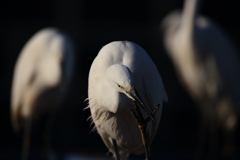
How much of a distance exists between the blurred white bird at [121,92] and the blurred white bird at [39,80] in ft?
7.07

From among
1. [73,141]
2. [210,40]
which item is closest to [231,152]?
[210,40]

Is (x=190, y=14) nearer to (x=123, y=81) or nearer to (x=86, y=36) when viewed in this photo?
(x=86, y=36)

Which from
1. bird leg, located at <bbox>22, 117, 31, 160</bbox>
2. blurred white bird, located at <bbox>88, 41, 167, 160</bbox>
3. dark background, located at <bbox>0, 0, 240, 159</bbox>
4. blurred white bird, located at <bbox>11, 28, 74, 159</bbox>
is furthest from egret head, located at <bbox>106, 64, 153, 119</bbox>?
dark background, located at <bbox>0, 0, 240, 159</bbox>

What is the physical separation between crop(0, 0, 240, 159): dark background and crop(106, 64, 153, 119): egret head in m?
4.47

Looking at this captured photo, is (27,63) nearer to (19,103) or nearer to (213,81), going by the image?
(19,103)

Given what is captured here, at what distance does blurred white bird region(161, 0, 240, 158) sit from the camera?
5.07m

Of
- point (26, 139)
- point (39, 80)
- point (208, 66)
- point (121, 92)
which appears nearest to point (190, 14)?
point (208, 66)

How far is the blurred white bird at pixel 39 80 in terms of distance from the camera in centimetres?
501

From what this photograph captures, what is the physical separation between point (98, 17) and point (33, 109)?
206 centimetres

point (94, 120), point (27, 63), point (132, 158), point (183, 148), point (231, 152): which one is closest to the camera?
point (94, 120)

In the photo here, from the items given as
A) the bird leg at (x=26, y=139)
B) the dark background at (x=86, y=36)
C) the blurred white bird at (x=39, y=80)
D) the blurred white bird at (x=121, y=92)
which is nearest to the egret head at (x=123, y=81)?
the blurred white bird at (x=121, y=92)

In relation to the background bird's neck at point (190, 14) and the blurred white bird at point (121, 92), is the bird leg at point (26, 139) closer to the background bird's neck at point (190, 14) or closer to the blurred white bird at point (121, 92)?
the background bird's neck at point (190, 14)

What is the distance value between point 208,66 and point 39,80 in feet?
5.24

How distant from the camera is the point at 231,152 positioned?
223 inches
